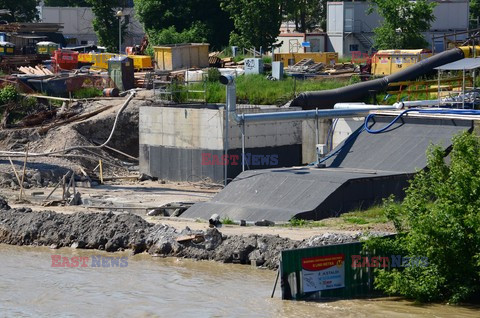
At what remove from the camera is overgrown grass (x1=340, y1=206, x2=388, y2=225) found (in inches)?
1104

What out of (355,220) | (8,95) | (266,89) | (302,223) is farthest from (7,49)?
(355,220)

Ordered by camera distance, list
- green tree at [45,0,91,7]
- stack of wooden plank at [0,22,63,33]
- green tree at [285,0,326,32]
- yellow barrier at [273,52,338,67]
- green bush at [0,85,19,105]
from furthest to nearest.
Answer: green tree at [45,0,91,7]
green tree at [285,0,326,32]
stack of wooden plank at [0,22,63,33]
yellow barrier at [273,52,338,67]
green bush at [0,85,19,105]

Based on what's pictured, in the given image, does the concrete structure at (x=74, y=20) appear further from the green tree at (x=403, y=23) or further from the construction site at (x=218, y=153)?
the green tree at (x=403, y=23)

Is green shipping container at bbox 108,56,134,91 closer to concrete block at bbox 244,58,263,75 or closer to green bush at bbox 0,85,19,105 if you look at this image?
green bush at bbox 0,85,19,105

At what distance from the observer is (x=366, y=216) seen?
28.9 m

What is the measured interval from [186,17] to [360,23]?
1297 cm

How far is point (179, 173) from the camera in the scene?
39.5 metres

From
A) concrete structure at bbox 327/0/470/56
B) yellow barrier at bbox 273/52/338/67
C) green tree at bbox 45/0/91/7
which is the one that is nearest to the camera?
yellow barrier at bbox 273/52/338/67

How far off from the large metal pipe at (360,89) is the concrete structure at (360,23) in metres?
23.7

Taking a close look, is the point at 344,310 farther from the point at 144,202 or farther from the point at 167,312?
the point at 144,202

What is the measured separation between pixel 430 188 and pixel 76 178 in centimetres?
2031

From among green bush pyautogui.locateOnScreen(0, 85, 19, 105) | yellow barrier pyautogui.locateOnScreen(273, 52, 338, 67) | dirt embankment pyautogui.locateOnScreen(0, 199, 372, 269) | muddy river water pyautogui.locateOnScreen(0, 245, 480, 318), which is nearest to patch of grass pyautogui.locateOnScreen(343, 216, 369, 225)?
dirt embankment pyautogui.locateOnScreen(0, 199, 372, 269)

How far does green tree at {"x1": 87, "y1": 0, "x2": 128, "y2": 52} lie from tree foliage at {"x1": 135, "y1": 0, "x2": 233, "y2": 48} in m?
4.10

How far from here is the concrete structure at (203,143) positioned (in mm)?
37844
